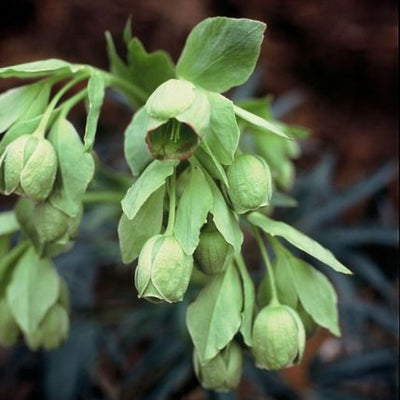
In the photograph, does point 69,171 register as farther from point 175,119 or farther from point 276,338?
point 276,338

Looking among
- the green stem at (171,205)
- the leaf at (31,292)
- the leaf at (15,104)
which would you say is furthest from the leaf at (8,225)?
the green stem at (171,205)

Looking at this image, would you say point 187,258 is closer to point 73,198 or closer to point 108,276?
point 73,198

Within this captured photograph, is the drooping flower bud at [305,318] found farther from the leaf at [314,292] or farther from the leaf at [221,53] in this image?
the leaf at [221,53]

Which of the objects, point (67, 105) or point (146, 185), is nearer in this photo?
point (146, 185)

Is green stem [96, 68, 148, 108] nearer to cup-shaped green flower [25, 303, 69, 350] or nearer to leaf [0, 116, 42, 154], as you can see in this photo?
leaf [0, 116, 42, 154]

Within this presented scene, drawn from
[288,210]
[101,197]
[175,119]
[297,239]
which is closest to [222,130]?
[175,119]

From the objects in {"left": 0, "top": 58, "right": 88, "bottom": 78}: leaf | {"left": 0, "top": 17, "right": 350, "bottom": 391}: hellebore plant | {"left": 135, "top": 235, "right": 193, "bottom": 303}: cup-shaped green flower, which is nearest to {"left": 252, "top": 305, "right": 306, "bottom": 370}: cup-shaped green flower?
{"left": 0, "top": 17, "right": 350, "bottom": 391}: hellebore plant

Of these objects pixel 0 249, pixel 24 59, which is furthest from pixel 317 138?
pixel 0 249
